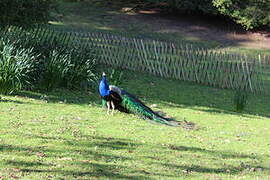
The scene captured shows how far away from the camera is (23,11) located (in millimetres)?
13547

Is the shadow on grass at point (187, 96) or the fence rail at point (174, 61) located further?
the fence rail at point (174, 61)

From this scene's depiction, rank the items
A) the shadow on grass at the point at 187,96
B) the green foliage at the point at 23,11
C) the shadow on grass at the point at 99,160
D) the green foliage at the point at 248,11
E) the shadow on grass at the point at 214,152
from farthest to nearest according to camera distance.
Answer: the green foliage at the point at 248,11 → the green foliage at the point at 23,11 → the shadow on grass at the point at 187,96 → the shadow on grass at the point at 214,152 → the shadow on grass at the point at 99,160

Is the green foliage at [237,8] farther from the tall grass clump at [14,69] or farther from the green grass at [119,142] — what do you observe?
the tall grass clump at [14,69]

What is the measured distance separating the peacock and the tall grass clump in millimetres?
1946

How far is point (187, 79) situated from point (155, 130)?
8.05 m

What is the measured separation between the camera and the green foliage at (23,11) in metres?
13.2

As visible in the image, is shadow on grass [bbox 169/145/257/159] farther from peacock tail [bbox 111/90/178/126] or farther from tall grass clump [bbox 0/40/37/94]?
tall grass clump [bbox 0/40/37/94]

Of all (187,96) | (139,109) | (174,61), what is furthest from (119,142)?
(174,61)

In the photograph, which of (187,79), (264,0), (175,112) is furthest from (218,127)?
(264,0)

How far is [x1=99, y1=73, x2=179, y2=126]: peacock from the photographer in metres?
9.70

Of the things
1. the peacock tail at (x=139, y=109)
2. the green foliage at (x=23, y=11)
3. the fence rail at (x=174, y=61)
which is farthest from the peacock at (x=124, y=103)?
the fence rail at (x=174, y=61)

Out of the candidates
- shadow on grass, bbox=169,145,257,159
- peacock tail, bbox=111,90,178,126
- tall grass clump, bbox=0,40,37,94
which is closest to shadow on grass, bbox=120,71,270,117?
peacock tail, bbox=111,90,178,126

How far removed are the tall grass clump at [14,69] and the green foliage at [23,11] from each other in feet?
7.39

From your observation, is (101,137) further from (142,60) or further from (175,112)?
(142,60)
